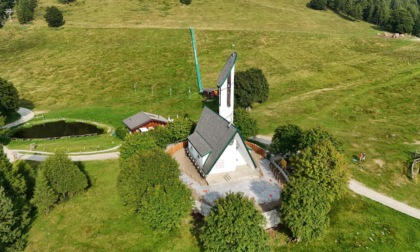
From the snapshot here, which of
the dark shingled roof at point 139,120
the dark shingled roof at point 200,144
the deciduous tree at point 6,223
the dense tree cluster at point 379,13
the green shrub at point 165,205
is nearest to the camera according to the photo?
the green shrub at point 165,205

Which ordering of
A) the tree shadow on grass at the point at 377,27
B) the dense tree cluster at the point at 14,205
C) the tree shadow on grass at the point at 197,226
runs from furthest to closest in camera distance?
1. the tree shadow on grass at the point at 377,27
2. the tree shadow on grass at the point at 197,226
3. the dense tree cluster at the point at 14,205

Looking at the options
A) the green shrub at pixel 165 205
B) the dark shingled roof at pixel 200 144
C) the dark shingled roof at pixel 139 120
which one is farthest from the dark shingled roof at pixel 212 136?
the dark shingled roof at pixel 139 120

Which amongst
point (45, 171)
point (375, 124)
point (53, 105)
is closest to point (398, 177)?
point (375, 124)

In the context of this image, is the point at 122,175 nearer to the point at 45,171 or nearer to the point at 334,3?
the point at 45,171

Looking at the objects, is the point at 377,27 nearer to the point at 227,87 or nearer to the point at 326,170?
the point at 227,87

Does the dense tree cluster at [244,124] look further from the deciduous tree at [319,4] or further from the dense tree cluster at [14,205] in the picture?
the deciduous tree at [319,4]

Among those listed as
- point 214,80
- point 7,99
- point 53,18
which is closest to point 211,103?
point 214,80

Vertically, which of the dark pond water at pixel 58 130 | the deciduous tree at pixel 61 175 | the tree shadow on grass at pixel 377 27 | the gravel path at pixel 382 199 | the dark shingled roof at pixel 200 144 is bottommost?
the dark pond water at pixel 58 130

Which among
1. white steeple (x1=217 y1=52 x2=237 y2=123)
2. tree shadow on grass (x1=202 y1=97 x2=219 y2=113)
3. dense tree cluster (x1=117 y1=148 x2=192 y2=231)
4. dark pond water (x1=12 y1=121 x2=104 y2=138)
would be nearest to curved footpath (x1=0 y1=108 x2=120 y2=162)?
dark pond water (x1=12 y1=121 x2=104 y2=138)
